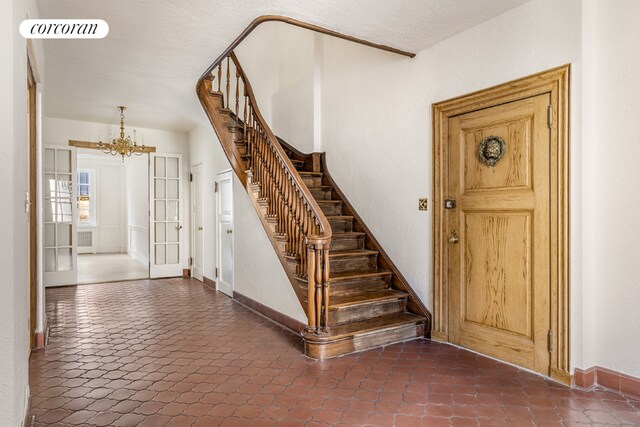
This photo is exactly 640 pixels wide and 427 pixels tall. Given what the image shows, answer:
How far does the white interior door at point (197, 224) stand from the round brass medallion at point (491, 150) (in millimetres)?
5031

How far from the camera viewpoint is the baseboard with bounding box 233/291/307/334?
152 inches

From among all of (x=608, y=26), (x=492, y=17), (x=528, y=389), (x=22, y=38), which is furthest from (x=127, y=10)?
(x=528, y=389)

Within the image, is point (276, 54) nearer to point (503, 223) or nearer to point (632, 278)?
point (503, 223)

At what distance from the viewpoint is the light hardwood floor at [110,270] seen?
7277 mm

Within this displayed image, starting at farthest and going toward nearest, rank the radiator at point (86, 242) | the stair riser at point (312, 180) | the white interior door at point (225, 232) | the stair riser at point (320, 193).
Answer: the radiator at point (86, 242)
the white interior door at point (225, 232)
the stair riser at point (312, 180)
the stair riser at point (320, 193)

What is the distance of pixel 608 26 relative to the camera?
2539mm

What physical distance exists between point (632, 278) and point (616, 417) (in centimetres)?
82

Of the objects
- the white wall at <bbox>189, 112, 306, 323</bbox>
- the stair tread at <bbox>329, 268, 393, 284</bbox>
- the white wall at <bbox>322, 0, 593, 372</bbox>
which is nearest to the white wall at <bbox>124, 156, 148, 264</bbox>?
the white wall at <bbox>189, 112, 306, 323</bbox>

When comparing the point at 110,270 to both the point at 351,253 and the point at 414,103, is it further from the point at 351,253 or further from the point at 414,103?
the point at 414,103

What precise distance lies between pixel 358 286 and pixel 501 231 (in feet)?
A: 4.66

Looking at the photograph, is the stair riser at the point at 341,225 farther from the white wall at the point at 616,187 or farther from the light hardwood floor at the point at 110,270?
the light hardwood floor at the point at 110,270

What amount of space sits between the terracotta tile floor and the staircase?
0.60 ft

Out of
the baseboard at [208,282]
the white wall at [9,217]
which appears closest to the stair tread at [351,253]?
the white wall at [9,217]

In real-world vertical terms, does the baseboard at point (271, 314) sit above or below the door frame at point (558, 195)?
below
